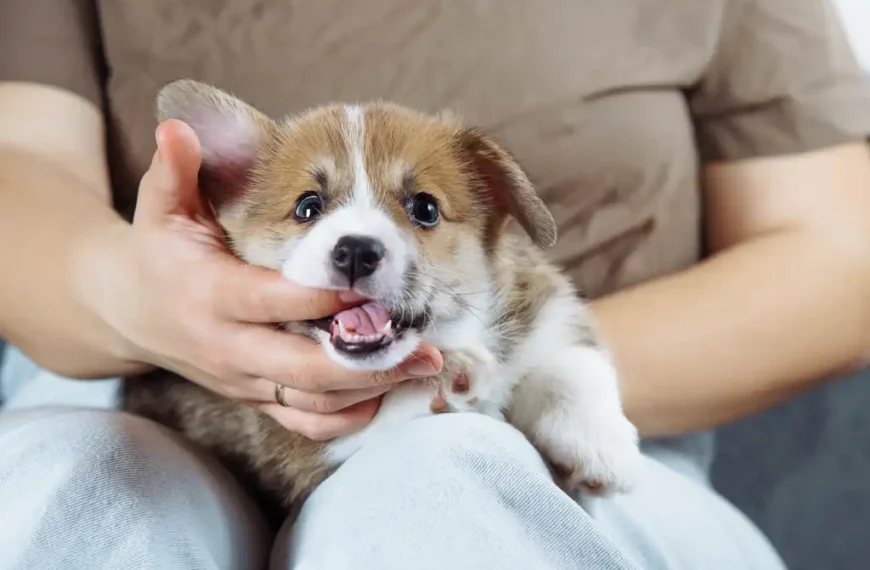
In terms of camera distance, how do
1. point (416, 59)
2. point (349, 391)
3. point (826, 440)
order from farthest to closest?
point (826, 440)
point (416, 59)
point (349, 391)

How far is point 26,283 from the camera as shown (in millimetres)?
1101

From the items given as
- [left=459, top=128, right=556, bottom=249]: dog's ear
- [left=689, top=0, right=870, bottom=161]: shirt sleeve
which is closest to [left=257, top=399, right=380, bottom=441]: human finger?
[left=459, top=128, right=556, bottom=249]: dog's ear

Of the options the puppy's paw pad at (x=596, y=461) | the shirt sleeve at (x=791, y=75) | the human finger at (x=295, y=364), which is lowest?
the puppy's paw pad at (x=596, y=461)

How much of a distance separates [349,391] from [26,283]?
517 mm

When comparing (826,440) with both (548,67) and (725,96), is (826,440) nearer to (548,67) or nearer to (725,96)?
(725,96)

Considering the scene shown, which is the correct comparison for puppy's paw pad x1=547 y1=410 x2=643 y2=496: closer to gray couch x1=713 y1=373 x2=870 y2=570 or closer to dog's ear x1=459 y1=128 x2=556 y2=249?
dog's ear x1=459 y1=128 x2=556 y2=249

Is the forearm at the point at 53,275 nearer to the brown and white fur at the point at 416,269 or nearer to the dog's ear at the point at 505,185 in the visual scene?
the brown and white fur at the point at 416,269

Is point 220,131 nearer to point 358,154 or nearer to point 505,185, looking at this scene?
point 358,154

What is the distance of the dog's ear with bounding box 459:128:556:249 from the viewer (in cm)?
103

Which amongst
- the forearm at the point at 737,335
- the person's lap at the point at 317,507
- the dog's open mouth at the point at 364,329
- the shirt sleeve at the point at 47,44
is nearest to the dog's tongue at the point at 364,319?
the dog's open mouth at the point at 364,329

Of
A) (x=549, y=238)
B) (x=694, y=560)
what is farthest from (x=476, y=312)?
(x=694, y=560)

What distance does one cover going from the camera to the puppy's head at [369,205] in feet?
2.83

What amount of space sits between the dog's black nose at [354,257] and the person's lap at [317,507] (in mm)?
183

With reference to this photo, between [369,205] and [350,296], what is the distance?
12cm
